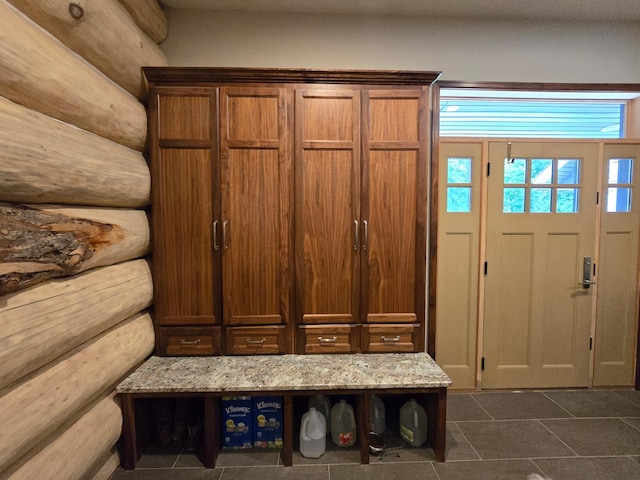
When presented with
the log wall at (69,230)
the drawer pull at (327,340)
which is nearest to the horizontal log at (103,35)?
the log wall at (69,230)

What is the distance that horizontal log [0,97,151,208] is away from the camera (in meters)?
1.07

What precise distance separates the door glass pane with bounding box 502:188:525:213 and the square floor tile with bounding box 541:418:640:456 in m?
1.50

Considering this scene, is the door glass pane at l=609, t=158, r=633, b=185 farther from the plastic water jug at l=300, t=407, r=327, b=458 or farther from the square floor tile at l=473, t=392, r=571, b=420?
the plastic water jug at l=300, t=407, r=327, b=458

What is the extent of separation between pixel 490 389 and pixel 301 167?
2.27 meters

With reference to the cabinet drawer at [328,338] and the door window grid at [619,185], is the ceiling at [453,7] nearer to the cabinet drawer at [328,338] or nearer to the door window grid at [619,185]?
the door window grid at [619,185]

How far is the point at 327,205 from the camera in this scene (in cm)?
202

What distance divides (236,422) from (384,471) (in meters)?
0.87

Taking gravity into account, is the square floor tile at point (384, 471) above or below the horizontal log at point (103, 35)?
below

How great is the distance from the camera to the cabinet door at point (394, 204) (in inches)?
79.0

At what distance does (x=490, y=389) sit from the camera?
2555mm

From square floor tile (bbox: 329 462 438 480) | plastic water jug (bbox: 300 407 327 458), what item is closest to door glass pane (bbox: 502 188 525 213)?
square floor tile (bbox: 329 462 438 480)

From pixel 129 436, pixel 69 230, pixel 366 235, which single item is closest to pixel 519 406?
pixel 366 235

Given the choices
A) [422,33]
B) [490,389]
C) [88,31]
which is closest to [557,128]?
[422,33]

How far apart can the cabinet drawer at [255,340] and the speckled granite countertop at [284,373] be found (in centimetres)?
4
